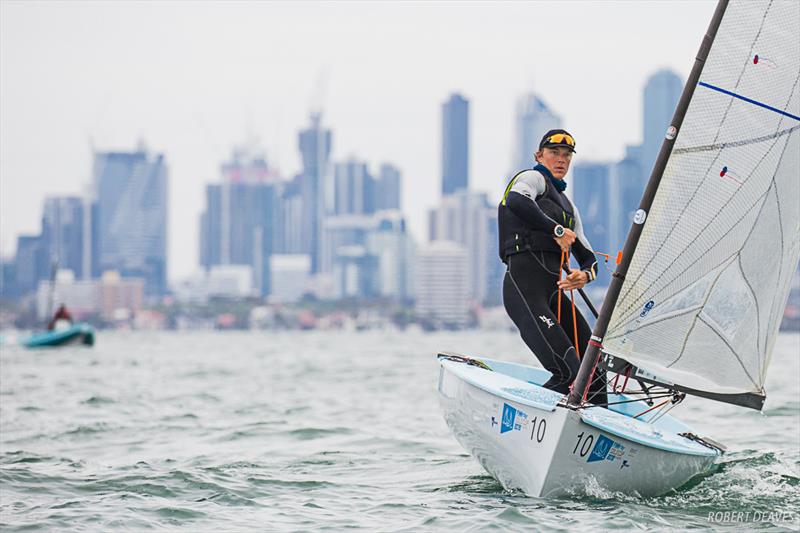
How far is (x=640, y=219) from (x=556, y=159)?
1.04m

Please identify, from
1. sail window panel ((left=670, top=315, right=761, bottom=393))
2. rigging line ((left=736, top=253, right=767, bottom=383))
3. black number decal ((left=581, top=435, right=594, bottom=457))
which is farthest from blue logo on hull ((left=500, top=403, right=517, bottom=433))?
rigging line ((left=736, top=253, right=767, bottom=383))

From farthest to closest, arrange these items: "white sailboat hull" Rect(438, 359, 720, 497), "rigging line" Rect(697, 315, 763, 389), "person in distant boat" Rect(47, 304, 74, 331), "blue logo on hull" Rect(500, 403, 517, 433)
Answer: "person in distant boat" Rect(47, 304, 74, 331) → "rigging line" Rect(697, 315, 763, 389) → "blue logo on hull" Rect(500, 403, 517, 433) → "white sailboat hull" Rect(438, 359, 720, 497)

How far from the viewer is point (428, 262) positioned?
180 meters

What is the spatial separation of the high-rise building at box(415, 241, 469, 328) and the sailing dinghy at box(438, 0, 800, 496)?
159350 mm

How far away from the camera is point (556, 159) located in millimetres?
8008

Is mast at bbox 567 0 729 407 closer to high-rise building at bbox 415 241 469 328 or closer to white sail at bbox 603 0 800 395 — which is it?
white sail at bbox 603 0 800 395

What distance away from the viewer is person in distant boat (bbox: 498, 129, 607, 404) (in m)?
7.77

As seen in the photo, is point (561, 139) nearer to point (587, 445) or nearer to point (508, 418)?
point (508, 418)

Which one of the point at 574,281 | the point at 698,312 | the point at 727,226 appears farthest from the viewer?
the point at 574,281

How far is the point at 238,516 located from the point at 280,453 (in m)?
3.34

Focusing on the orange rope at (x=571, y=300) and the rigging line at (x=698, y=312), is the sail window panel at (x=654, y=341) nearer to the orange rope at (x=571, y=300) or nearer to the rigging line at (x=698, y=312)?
the rigging line at (x=698, y=312)

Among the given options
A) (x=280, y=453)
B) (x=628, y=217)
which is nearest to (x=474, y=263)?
(x=628, y=217)

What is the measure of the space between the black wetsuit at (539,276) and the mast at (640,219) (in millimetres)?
473

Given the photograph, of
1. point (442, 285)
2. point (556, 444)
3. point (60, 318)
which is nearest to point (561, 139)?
point (556, 444)
